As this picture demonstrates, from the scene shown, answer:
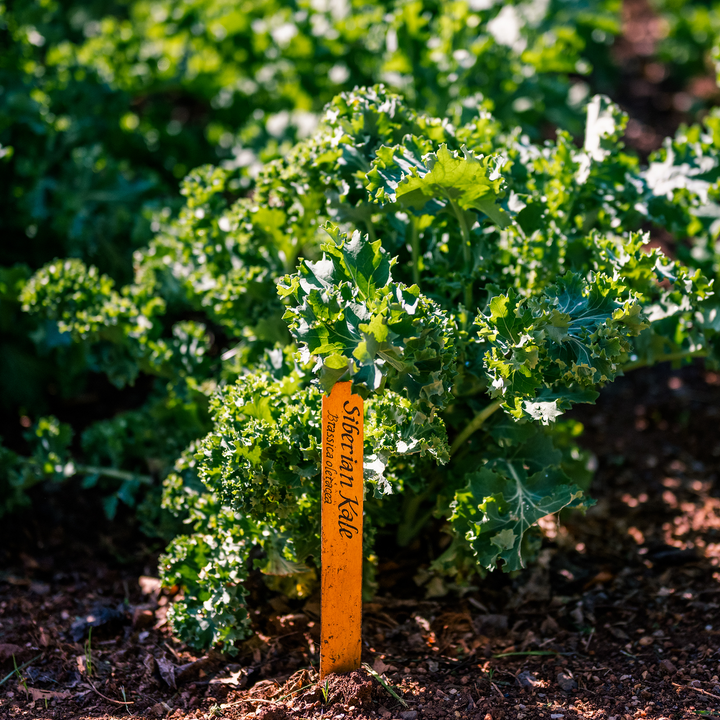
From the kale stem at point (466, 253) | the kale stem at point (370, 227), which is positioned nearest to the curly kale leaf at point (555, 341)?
the kale stem at point (466, 253)

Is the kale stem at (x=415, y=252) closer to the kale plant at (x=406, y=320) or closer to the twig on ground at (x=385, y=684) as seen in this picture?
the kale plant at (x=406, y=320)

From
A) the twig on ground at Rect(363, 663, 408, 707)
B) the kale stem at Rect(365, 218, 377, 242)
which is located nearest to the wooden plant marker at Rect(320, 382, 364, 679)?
the twig on ground at Rect(363, 663, 408, 707)

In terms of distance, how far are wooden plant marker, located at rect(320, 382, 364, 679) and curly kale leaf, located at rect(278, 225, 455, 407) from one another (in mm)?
111

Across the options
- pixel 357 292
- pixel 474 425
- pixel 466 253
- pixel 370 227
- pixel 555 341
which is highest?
pixel 370 227

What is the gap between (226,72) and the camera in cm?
625

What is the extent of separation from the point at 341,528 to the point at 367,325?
2.54 feet

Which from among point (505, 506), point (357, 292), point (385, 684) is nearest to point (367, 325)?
point (357, 292)

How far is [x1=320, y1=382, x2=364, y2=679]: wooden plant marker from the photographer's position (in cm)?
290

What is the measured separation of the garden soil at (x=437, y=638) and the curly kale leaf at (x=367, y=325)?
3.85 ft

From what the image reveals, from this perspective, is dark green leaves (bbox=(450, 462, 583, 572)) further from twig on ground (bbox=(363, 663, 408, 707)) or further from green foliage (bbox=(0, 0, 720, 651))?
twig on ground (bbox=(363, 663, 408, 707))

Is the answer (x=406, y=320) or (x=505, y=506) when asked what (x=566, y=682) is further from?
(x=406, y=320)

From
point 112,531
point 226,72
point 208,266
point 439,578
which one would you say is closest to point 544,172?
point 208,266

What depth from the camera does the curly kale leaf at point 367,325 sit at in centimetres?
283

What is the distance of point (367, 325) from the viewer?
2.79m
